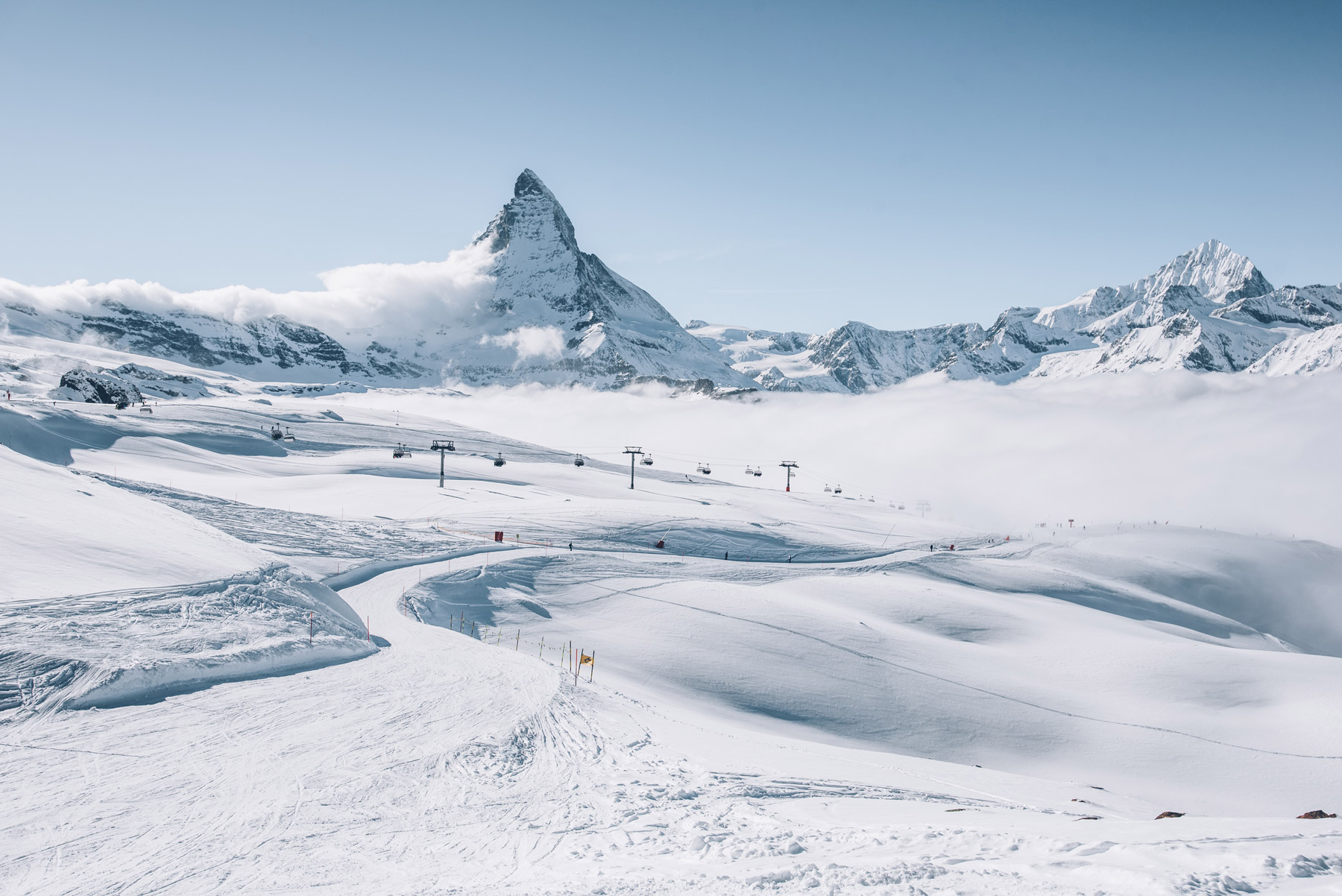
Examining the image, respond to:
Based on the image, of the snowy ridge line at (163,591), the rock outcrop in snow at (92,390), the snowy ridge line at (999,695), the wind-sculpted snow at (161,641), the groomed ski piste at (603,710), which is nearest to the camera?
the groomed ski piste at (603,710)

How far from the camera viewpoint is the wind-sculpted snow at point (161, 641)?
17719 mm

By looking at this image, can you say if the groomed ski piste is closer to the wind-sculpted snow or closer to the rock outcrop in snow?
the wind-sculpted snow

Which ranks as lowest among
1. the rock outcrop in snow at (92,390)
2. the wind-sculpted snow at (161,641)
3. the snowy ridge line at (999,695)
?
the snowy ridge line at (999,695)

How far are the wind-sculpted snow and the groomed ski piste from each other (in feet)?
0.34

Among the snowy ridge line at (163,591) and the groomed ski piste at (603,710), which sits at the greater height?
the snowy ridge line at (163,591)

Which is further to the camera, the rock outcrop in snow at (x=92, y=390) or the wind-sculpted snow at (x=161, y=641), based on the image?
the rock outcrop in snow at (x=92, y=390)

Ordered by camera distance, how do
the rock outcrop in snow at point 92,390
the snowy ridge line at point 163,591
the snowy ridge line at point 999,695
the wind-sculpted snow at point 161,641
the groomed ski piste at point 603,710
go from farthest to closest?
1. the rock outcrop in snow at point 92,390
2. the snowy ridge line at point 999,695
3. the snowy ridge line at point 163,591
4. the wind-sculpted snow at point 161,641
5. the groomed ski piste at point 603,710

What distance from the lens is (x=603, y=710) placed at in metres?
23.2

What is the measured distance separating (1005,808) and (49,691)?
2215 cm

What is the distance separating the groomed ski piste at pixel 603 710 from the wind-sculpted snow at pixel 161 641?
0.10m

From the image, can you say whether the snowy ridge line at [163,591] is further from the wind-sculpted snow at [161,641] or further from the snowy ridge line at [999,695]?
the snowy ridge line at [999,695]

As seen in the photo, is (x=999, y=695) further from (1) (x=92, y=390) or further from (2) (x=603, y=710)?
(1) (x=92, y=390)

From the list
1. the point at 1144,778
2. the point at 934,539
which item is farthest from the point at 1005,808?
the point at 934,539

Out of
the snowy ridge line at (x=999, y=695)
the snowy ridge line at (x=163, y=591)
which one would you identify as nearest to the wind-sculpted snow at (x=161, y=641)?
the snowy ridge line at (x=163, y=591)
